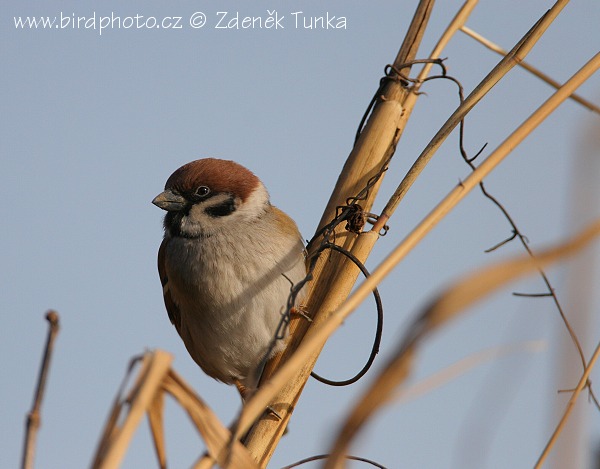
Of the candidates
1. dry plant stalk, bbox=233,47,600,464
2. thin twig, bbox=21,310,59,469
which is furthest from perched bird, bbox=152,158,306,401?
thin twig, bbox=21,310,59,469

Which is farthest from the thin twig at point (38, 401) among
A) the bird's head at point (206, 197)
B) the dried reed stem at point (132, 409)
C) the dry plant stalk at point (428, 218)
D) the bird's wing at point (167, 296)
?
the bird's wing at point (167, 296)

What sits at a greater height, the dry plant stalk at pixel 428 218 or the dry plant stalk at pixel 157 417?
the dry plant stalk at pixel 428 218

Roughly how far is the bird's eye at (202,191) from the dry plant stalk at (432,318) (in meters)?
2.32

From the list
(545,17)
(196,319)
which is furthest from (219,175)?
(545,17)

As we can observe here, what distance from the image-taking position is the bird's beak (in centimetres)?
303

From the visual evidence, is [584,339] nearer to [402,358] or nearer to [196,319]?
[402,358]

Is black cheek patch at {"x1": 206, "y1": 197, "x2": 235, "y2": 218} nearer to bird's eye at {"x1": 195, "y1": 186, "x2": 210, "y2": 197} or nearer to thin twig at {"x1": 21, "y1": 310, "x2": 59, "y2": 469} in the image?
bird's eye at {"x1": 195, "y1": 186, "x2": 210, "y2": 197}

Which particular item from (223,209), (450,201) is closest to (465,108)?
(450,201)

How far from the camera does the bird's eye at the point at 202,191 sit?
304 cm

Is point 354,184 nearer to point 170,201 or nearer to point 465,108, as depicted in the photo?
point 465,108

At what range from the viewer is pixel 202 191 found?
3047mm

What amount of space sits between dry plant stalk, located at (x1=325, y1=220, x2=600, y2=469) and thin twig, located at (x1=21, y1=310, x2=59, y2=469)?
314 millimetres

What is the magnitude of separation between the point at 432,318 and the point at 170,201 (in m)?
2.43

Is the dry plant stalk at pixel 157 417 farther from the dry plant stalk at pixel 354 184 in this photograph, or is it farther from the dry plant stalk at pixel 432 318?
the dry plant stalk at pixel 354 184
